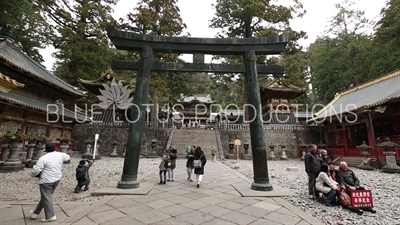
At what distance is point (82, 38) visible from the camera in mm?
19578

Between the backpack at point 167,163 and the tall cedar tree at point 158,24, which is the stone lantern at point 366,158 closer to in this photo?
the backpack at point 167,163

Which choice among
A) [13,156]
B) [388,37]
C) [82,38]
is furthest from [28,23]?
[388,37]

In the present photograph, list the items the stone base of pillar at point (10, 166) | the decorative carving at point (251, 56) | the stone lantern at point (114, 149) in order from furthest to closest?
the stone lantern at point (114, 149) < the stone base of pillar at point (10, 166) < the decorative carving at point (251, 56)

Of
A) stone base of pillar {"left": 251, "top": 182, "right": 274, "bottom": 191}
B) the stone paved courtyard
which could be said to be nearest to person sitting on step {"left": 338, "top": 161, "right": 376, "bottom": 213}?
the stone paved courtyard

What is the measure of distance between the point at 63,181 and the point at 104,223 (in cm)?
480

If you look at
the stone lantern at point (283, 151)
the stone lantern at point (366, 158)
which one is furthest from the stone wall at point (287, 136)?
the stone lantern at point (366, 158)

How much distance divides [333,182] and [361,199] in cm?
54

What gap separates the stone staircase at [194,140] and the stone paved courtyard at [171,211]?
11326mm

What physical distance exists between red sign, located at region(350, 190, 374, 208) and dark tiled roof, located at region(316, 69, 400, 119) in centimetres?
948

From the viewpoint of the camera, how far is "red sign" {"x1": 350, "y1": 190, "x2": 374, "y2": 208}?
3961mm

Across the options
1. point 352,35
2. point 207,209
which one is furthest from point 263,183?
point 352,35

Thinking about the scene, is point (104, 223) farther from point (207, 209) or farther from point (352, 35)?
point (352, 35)

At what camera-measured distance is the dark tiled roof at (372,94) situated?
1159 cm

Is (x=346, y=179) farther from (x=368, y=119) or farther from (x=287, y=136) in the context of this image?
(x=287, y=136)
